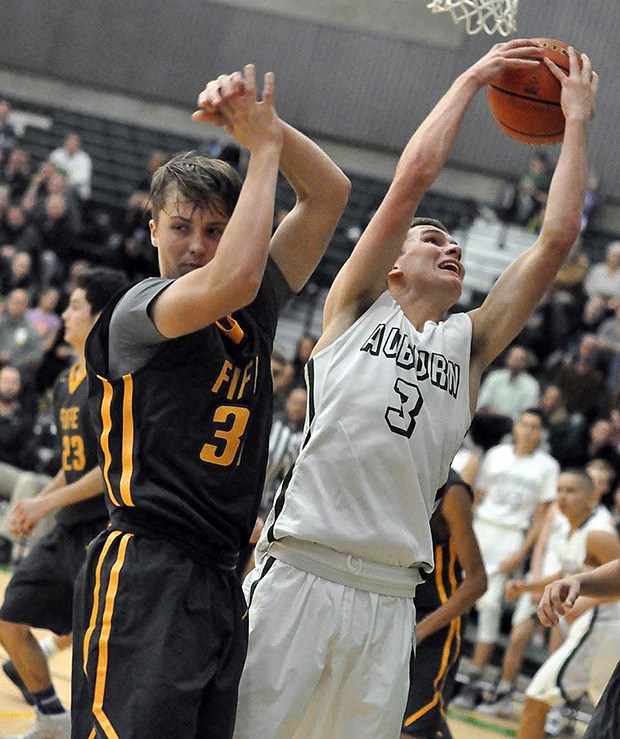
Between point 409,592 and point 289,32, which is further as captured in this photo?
point 289,32

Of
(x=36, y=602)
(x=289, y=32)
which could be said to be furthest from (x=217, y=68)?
(x=36, y=602)

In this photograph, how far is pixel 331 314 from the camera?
11.2 ft

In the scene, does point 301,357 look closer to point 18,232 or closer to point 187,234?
point 18,232

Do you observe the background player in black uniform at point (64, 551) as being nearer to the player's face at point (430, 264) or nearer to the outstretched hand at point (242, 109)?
the player's face at point (430, 264)

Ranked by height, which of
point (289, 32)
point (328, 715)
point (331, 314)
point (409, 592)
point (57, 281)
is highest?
point (289, 32)

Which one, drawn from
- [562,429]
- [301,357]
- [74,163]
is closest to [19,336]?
[301,357]

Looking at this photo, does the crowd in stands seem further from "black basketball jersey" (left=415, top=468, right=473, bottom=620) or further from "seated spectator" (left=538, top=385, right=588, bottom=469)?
"black basketball jersey" (left=415, top=468, right=473, bottom=620)

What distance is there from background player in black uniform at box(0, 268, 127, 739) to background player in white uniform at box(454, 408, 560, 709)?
484 cm

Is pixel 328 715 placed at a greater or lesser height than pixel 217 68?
lesser

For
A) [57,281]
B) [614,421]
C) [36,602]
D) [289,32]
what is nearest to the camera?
[36,602]

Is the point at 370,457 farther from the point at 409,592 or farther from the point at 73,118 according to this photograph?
the point at 73,118

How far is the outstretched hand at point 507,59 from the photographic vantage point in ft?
11.0

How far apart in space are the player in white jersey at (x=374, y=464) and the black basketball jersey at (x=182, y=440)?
0.89 feet

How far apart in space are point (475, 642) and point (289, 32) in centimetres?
1239
